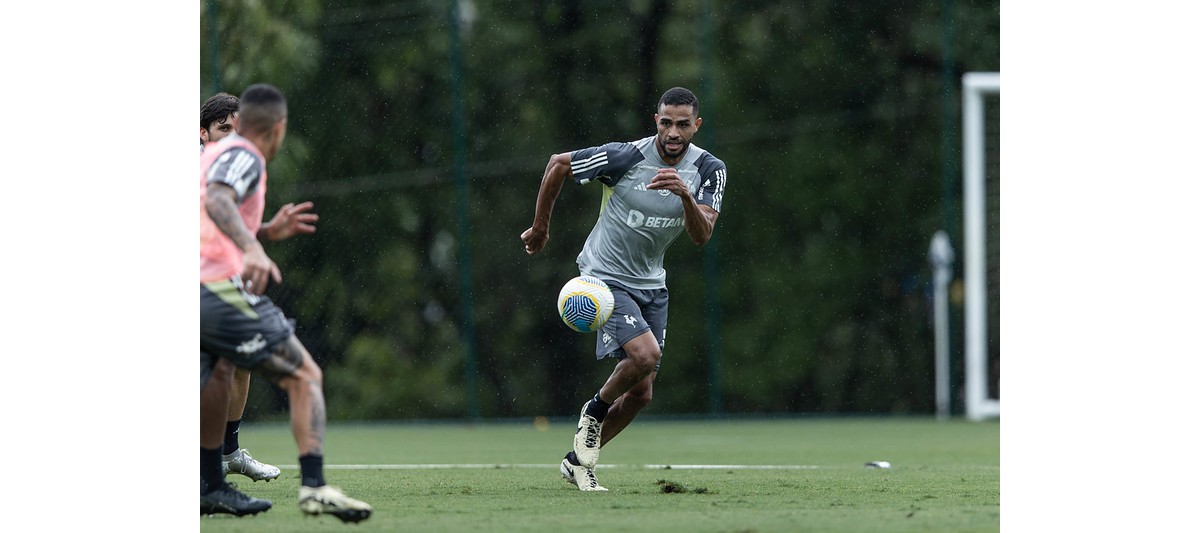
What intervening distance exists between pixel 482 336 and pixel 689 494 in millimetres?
11057

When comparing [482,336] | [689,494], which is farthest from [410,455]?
[482,336]

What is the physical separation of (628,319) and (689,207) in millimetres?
848

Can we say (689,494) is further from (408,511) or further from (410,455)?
(410,455)

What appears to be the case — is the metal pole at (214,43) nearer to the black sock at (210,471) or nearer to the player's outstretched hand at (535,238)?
the player's outstretched hand at (535,238)

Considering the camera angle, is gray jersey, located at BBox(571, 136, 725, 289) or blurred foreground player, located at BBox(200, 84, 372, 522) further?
gray jersey, located at BBox(571, 136, 725, 289)

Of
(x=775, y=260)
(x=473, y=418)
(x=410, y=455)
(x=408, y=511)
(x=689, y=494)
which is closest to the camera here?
(x=408, y=511)

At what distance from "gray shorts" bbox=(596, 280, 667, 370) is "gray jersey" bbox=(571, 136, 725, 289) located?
0.18ft

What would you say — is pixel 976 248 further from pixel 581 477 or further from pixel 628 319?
pixel 581 477

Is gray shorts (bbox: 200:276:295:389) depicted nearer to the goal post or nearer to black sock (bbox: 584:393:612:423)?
black sock (bbox: 584:393:612:423)

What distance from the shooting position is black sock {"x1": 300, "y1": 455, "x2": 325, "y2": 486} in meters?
6.08

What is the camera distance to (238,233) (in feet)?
19.6

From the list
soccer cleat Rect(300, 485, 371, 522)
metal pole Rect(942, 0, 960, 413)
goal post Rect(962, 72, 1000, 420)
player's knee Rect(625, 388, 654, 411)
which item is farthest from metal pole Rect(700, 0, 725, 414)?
soccer cleat Rect(300, 485, 371, 522)

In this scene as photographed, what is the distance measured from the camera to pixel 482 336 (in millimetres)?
18766

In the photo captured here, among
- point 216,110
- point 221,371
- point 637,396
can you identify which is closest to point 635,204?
point 637,396
